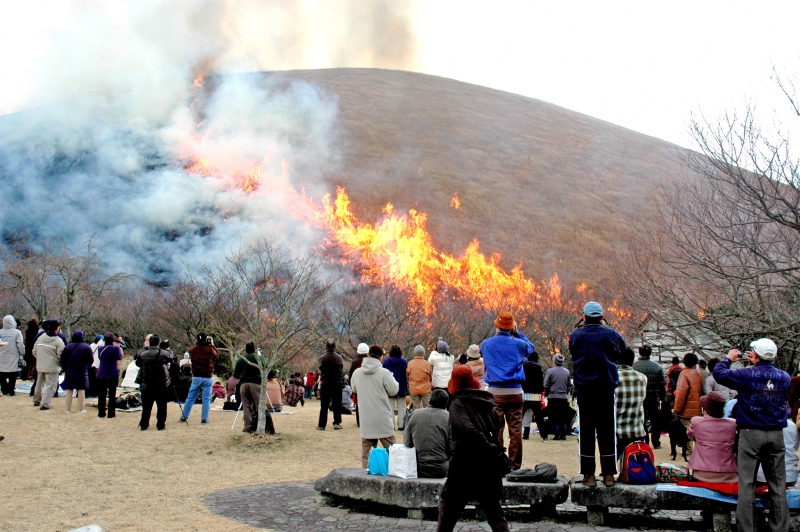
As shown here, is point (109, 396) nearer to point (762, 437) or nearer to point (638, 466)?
point (638, 466)

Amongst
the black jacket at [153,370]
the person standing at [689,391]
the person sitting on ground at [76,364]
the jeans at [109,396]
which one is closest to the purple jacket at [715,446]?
the person standing at [689,391]

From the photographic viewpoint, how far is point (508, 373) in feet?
27.0

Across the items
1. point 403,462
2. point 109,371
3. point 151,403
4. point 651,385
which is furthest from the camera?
point 109,371

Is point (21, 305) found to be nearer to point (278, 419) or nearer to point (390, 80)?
point (278, 419)

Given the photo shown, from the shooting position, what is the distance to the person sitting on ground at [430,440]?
25.7ft

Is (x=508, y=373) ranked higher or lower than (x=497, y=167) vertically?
lower

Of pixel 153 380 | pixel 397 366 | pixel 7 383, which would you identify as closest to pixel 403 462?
pixel 397 366

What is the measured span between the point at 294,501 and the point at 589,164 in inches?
2474

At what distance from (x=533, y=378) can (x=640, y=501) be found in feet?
25.7

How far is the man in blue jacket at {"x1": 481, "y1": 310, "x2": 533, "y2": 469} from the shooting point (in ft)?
26.8

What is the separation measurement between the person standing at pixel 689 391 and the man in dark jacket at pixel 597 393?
18.0ft

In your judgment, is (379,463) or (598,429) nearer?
(598,429)

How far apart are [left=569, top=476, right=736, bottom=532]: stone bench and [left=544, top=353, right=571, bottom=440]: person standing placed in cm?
746

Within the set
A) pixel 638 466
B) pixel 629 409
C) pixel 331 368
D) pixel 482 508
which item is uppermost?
pixel 331 368
